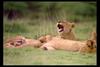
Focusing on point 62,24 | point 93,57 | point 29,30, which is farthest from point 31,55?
point 93,57

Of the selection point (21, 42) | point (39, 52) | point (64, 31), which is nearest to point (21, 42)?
point (21, 42)

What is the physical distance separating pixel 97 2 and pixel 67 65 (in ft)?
2.39

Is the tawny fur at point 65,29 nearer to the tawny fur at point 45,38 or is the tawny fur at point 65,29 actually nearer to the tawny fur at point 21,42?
the tawny fur at point 45,38

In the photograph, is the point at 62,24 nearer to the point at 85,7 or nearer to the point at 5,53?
Result: the point at 85,7

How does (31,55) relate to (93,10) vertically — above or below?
below

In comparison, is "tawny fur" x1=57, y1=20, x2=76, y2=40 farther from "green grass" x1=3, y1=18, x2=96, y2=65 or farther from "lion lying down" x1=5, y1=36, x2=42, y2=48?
"lion lying down" x1=5, y1=36, x2=42, y2=48

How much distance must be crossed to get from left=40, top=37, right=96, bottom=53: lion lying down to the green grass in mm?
44

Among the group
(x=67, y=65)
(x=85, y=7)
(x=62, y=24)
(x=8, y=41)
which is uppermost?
(x=85, y=7)

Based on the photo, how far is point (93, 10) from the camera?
2.94 metres

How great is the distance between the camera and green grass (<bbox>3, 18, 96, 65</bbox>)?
2.88 meters

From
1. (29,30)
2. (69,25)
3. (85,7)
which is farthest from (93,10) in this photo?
(29,30)

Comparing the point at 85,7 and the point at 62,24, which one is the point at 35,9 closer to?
the point at 62,24

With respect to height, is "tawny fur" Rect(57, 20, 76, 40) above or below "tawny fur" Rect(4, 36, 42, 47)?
above

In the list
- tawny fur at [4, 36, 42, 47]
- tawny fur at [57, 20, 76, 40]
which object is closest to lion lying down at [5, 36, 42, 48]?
tawny fur at [4, 36, 42, 47]
